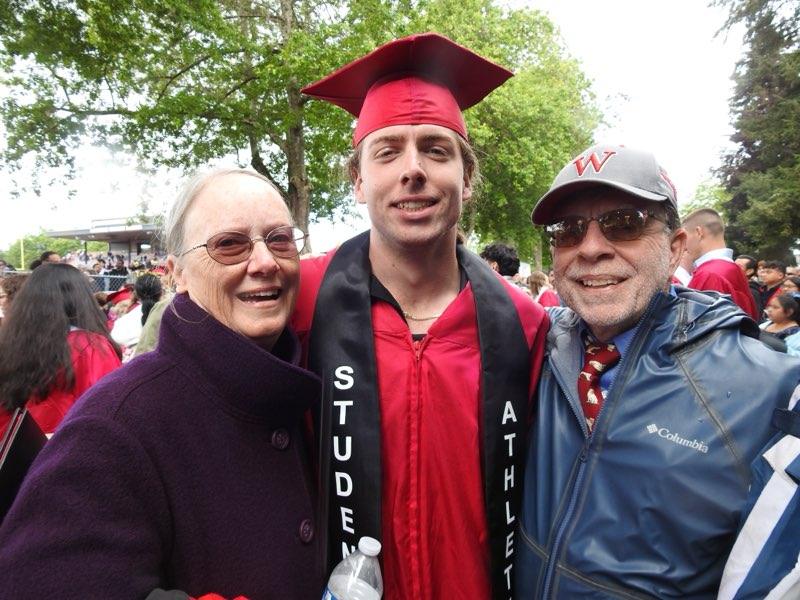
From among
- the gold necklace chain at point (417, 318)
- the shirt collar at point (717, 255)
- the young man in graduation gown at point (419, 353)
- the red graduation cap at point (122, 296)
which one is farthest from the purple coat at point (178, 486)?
the red graduation cap at point (122, 296)

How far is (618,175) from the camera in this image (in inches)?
67.8

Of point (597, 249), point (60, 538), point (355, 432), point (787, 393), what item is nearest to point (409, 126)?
point (597, 249)

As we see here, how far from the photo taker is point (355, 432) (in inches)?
68.8

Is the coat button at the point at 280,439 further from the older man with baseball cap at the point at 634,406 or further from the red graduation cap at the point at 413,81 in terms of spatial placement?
the red graduation cap at the point at 413,81

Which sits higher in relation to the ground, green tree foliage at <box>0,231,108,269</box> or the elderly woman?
green tree foliage at <box>0,231,108,269</box>

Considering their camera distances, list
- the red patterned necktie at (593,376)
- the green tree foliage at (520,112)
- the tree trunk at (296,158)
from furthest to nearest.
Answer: the green tree foliage at (520,112) < the tree trunk at (296,158) < the red patterned necktie at (593,376)

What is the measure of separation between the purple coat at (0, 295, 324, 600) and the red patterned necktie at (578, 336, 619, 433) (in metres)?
0.89

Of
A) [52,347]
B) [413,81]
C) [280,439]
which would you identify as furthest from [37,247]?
[280,439]

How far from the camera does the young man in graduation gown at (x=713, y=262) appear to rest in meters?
4.92

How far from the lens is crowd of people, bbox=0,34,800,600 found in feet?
3.78

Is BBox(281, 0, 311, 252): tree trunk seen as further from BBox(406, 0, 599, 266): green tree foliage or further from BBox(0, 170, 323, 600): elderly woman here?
BBox(0, 170, 323, 600): elderly woman

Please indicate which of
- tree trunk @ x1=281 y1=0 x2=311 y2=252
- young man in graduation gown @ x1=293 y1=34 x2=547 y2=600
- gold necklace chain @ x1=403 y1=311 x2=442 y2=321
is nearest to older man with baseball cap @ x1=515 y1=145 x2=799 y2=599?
young man in graduation gown @ x1=293 y1=34 x2=547 y2=600

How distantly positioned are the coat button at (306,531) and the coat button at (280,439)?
0.20 metres

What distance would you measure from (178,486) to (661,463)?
1265 millimetres
